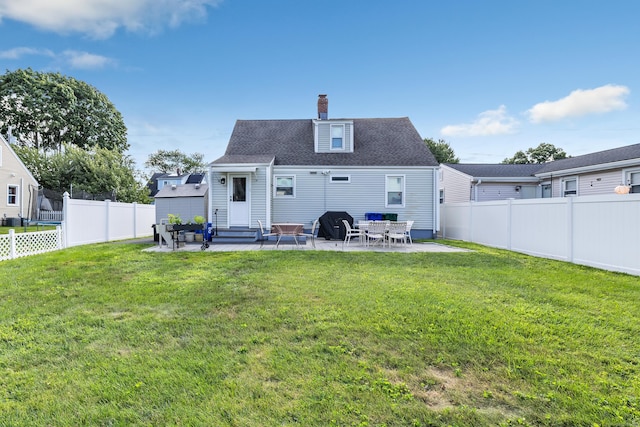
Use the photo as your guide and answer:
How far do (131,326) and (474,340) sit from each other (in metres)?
3.93

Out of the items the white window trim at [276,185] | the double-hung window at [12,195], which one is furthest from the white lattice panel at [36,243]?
the double-hung window at [12,195]

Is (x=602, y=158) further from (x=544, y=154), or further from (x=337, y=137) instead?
(x=544, y=154)

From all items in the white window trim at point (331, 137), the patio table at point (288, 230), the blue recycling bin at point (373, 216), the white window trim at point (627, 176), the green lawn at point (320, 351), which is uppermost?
the white window trim at point (331, 137)

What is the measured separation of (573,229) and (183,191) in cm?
1543

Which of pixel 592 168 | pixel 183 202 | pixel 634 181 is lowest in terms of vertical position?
pixel 183 202

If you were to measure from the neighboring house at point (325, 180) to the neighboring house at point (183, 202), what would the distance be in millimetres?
2132

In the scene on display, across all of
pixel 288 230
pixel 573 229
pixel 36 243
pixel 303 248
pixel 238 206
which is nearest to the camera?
pixel 573 229

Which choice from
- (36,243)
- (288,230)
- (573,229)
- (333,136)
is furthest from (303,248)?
(36,243)

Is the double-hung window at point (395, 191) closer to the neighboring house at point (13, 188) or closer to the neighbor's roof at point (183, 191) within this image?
the neighbor's roof at point (183, 191)

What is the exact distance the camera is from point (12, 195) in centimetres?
2066

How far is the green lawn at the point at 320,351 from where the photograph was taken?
2242 millimetres

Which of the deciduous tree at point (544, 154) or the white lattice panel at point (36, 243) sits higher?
the deciduous tree at point (544, 154)

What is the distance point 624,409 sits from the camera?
2.23 metres

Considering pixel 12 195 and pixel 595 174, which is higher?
pixel 595 174
